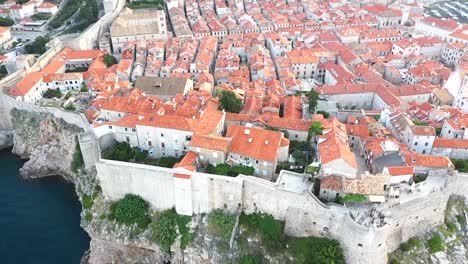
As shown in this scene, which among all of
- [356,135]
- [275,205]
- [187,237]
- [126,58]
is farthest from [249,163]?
[126,58]

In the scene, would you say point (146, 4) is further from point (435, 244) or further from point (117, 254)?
point (435, 244)

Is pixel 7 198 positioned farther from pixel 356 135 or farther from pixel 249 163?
pixel 356 135

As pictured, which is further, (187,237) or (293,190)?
(187,237)

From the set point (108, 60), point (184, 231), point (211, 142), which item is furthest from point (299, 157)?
point (108, 60)

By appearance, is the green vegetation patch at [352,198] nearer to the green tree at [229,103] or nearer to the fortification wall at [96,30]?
the green tree at [229,103]

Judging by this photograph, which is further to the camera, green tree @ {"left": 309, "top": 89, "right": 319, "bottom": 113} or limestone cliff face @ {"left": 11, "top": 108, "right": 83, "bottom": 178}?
limestone cliff face @ {"left": 11, "top": 108, "right": 83, "bottom": 178}

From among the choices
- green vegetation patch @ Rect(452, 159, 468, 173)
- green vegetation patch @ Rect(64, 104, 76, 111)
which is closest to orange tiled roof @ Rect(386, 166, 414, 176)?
green vegetation patch @ Rect(452, 159, 468, 173)

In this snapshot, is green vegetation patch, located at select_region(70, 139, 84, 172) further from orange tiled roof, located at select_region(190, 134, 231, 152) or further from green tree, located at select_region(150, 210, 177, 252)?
orange tiled roof, located at select_region(190, 134, 231, 152)

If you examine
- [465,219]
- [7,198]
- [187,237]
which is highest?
[465,219]
